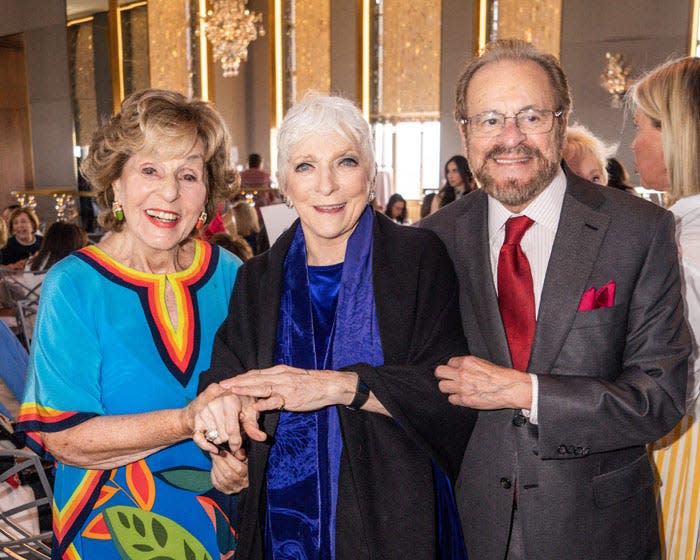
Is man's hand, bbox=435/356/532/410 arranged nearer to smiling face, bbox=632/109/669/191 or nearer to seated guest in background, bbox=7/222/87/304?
smiling face, bbox=632/109/669/191

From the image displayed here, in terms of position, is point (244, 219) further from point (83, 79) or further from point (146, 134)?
point (83, 79)

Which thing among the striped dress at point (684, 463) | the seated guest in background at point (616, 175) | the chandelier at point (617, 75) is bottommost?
the striped dress at point (684, 463)

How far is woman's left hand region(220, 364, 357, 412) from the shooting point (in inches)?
53.7

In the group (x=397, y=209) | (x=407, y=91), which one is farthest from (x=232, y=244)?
(x=407, y=91)

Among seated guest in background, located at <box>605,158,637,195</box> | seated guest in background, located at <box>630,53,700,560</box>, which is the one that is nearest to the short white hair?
seated guest in background, located at <box>630,53,700,560</box>

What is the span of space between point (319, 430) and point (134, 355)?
0.44m

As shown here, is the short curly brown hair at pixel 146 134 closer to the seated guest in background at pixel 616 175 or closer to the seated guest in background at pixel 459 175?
the seated guest in background at pixel 616 175

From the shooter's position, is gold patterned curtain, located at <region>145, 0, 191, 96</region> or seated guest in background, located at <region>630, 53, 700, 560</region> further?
gold patterned curtain, located at <region>145, 0, 191, 96</region>

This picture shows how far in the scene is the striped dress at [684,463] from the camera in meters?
1.94

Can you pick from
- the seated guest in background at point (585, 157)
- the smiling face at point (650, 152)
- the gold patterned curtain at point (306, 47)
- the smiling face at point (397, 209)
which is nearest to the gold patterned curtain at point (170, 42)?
the gold patterned curtain at point (306, 47)

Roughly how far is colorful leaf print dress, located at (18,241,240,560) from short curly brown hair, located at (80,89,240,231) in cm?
17

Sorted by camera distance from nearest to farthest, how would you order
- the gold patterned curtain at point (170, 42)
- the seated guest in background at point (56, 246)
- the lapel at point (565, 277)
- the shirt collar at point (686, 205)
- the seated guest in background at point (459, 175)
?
1. the lapel at point (565, 277)
2. the shirt collar at point (686, 205)
3. the seated guest in background at point (56, 246)
4. the seated guest in background at point (459, 175)
5. the gold patterned curtain at point (170, 42)

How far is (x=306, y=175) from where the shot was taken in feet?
5.03

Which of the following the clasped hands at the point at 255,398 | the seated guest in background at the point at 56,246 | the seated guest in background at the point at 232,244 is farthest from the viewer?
the seated guest in background at the point at 56,246
